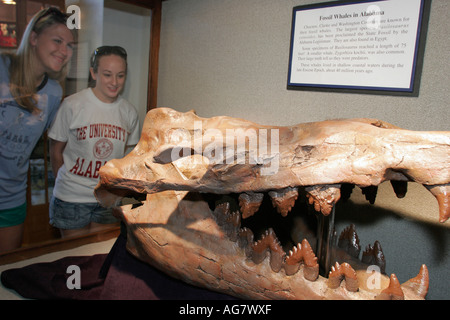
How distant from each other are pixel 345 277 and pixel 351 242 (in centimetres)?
47

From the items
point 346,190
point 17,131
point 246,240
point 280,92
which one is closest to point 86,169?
point 17,131

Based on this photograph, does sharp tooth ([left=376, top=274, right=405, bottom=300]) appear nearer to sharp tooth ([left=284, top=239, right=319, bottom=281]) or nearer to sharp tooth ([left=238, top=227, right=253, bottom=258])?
sharp tooth ([left=284, top=239, right=319, bottom=281])

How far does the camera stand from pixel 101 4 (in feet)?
8.66

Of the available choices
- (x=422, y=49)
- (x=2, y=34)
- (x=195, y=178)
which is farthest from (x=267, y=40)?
(x=2, y=34)

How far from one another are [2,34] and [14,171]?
805 mm

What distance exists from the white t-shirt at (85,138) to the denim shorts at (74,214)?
0.04m

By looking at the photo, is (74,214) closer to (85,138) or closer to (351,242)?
(85,138)

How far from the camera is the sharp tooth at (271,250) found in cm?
142

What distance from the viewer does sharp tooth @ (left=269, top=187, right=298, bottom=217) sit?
1.29 meters

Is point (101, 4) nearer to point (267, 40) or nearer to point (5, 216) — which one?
point (267, 40)

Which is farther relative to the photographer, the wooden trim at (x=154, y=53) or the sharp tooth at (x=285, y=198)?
the wooden trim at (x=154, y=53)

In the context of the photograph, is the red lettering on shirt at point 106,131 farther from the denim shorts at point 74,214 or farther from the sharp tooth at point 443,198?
the sharp tooth at point 443,198

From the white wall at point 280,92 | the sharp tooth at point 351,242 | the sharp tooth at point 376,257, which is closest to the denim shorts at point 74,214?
the white wall at point 280,92

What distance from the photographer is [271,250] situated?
143 centimetres
